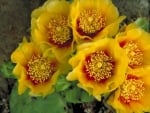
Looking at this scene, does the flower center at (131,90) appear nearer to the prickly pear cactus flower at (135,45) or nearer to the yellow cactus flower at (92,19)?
the prickly pear cactus flower at (135,45)

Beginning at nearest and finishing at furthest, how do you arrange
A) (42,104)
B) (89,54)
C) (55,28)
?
1. (89,54)
2. (55,28)
3. (42,104)

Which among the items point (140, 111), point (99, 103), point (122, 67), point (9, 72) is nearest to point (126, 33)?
point (122, 67)

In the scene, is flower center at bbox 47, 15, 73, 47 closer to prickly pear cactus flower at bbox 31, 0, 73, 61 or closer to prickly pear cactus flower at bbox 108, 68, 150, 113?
prickly pear cactus flower at bbox 31, 0, 73, 61

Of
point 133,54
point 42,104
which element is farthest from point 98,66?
point 42,104

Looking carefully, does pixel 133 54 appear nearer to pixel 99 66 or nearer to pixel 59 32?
pixel 99 66

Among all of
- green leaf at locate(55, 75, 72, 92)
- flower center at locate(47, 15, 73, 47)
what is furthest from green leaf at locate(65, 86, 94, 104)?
flower center at locate(47, 15, 73, 47)

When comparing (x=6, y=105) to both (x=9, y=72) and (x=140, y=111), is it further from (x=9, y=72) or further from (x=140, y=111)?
(x=140, y=111)
